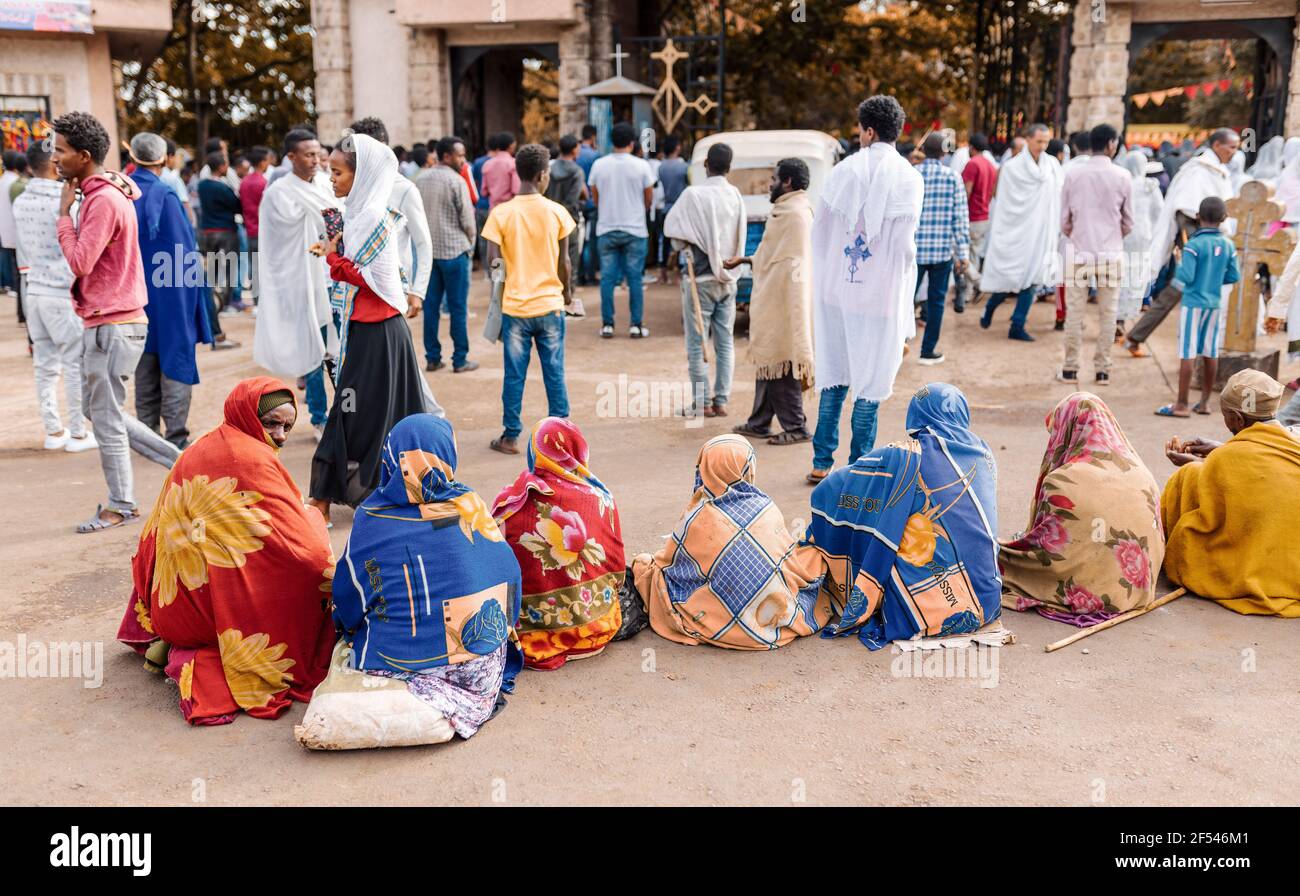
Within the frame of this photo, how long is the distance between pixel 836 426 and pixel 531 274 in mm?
1970

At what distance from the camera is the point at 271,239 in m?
6.76

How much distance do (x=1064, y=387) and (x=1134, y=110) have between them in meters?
22.9

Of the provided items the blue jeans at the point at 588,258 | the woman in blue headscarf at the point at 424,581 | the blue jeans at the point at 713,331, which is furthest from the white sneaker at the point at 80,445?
the blue jeans at the point at 588,258

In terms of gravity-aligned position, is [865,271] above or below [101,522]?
above

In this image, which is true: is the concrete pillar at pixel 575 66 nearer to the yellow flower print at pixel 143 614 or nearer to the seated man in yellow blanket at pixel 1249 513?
the seated man in yellow blanket at pixel 1249 513

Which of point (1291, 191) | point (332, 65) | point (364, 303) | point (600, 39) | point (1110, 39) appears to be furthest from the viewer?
point (332, 65)

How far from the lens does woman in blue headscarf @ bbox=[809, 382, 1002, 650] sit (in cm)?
427

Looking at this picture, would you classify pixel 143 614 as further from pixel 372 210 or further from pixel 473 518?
pixel 372 210

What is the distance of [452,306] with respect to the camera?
9.16 m

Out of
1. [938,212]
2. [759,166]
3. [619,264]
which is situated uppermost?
[759,166]

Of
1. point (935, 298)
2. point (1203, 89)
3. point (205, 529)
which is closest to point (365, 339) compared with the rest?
point (205, 529)

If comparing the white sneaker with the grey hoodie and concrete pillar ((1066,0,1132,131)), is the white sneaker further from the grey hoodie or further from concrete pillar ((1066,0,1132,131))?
concrete pillar ((1066,0,1132,131))

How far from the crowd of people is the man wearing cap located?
17 millimetres

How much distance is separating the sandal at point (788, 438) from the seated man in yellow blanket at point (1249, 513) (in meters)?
2.68
